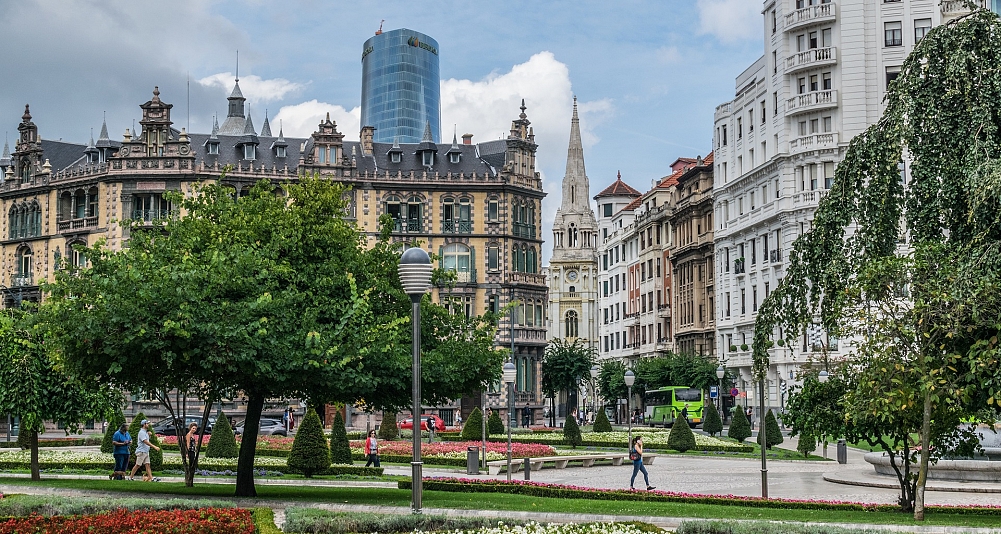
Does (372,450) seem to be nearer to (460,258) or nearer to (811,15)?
(460,258)

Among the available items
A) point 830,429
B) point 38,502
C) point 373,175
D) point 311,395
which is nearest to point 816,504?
point 830,429

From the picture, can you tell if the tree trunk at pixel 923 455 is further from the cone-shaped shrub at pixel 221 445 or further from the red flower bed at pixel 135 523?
the cone-shaped shrub at pixel 221 445

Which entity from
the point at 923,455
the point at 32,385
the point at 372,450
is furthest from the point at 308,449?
the point at 923,455

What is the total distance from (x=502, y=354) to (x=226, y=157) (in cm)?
5908

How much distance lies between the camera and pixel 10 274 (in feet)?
291

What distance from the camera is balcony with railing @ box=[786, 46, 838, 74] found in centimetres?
7275

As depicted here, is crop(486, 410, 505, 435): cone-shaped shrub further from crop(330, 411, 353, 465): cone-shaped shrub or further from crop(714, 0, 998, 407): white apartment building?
crop(330, 411, 353, 465): cone-shaped shrub

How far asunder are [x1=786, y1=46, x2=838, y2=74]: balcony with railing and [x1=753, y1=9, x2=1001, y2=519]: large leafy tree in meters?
49.4

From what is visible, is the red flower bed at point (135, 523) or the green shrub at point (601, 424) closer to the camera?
the red flower bed at point (135, 523)

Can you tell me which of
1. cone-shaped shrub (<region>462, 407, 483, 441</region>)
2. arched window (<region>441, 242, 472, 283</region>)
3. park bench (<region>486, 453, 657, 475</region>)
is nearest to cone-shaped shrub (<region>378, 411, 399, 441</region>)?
cone-shaped shrub (<region>462, 407, 483, 441</region>)

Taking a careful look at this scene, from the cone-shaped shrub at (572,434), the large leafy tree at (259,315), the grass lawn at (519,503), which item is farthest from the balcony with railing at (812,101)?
the grass lawn at (519,503)

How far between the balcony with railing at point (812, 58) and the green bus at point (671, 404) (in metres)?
22.9

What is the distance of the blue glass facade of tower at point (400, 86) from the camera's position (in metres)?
189

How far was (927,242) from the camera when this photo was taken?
2372 centimetres
